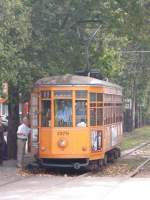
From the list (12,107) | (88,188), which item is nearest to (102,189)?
(88,188)

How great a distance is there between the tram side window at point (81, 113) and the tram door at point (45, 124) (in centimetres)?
92

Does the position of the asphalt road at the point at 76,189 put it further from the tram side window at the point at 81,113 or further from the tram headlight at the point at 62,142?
the tram side window at the point at 81,113

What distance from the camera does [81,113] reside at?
2252cm

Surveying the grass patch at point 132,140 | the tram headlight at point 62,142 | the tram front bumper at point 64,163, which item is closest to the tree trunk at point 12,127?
the tram front bumper at point 64,163

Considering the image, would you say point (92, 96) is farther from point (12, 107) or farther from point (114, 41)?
point (114, 41)

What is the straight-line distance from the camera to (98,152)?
2300cm

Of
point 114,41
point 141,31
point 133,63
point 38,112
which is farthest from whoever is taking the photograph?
→ point 133,63

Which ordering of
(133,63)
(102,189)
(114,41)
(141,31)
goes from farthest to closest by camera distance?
(133,63) < (114,41) < (141,31) < (102,189)

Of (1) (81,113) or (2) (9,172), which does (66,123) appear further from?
(2) (9,172)

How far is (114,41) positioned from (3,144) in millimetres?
10543

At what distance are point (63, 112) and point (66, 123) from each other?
370 millimetres

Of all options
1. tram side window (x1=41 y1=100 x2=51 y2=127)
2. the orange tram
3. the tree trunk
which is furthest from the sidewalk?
tram side window (x1=41 y1=100 x2=51 y2=127)

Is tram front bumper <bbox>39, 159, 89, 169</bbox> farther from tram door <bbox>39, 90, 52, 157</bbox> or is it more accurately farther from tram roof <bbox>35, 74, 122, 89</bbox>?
tram roof <bbox>35, 74, 122, 89</bbox>

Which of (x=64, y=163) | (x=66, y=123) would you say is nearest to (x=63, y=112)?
(x=66, y=123)
